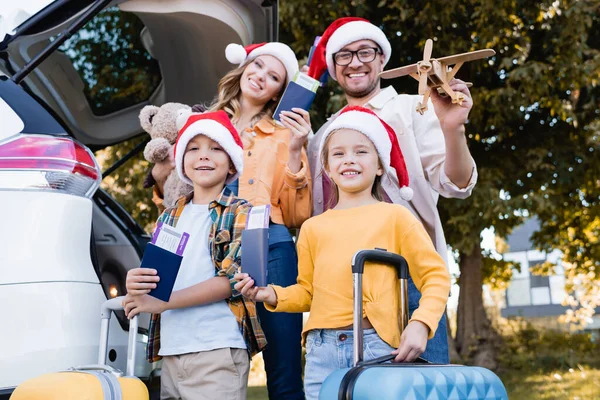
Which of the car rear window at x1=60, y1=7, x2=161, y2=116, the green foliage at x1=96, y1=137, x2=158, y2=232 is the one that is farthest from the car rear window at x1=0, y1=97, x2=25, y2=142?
the green foliage at x1=96, y1=137, x2=158, y2=232

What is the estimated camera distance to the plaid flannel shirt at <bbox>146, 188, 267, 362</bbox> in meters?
2.41

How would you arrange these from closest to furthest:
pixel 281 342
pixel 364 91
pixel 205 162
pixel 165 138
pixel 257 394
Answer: pixel 205 162, pixel 281 342, pixel 364 91, pixel 165 138, pixel 257 394

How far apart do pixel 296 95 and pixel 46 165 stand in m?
1.01

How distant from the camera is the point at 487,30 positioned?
319 inches

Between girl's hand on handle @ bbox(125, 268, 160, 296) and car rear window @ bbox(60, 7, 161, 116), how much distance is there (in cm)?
169

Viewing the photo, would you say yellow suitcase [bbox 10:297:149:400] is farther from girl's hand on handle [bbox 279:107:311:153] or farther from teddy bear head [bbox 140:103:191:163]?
teddy bear head [bbox 140:103:191:163]

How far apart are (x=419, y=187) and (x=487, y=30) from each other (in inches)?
230

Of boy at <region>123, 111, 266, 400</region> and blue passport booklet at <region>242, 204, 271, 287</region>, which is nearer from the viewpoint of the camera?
blue passport booklet at <region>242, 204, 271, 287</region>

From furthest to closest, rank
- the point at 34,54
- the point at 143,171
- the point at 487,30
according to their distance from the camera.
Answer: the point at 143,171, the point at 487,30, the point at 34,54

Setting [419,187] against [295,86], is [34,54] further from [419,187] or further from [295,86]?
[419,187]

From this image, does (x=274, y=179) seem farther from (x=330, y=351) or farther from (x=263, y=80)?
(x=330, y=351)

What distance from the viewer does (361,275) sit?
2049 millimetres

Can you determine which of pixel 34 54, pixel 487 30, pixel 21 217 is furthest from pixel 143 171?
pixel 21 217

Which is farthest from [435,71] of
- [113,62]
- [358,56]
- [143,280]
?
[113,62]
